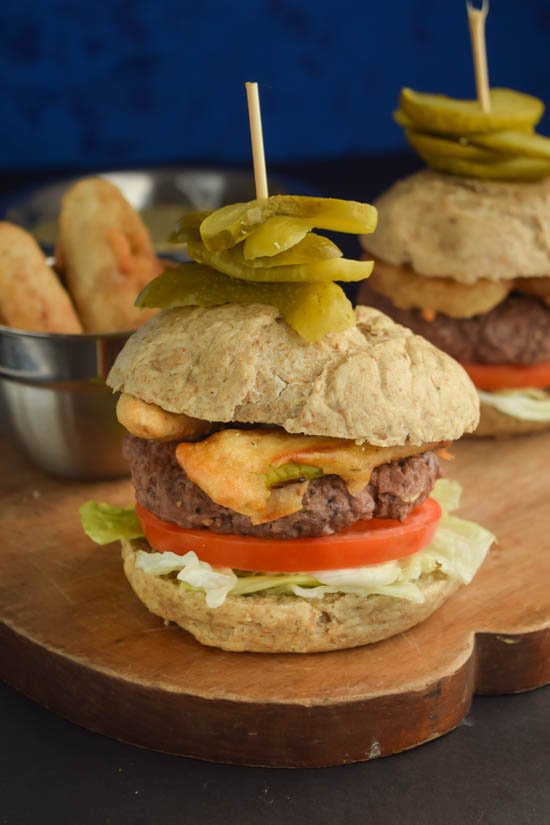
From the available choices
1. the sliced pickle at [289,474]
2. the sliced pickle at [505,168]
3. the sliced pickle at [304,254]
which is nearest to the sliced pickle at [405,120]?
the sliced pickle at [505,168]

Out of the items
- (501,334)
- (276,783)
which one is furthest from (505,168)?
(276,783)

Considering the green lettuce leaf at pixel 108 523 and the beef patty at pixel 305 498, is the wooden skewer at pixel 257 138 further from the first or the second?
the green lettuce leaf at pixel 108 523

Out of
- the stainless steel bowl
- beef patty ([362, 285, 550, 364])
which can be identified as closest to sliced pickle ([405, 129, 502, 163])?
beef patty ([362, 285, 550, 364])

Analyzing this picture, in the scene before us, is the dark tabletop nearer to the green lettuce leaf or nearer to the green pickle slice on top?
the green lettuce leaf

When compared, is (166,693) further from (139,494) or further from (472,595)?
(472,595)

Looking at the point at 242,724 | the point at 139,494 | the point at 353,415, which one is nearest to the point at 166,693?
the point at 242,724

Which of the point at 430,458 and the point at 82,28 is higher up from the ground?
the point at 82,28

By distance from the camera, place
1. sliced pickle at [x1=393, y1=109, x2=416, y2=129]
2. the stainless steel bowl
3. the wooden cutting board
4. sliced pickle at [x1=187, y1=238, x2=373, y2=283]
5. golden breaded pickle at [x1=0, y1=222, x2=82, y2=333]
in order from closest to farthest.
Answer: the wooden cutting board
sliced pickle at [x1=187, y1=238, x2=373, y2=283]
the stainless steel bowl
golden breaded pickle at [x1=0, y1=222, x2=82, y2=333]
sliced pickle at [x1=393, y1=109, x2=416, y2=129]
